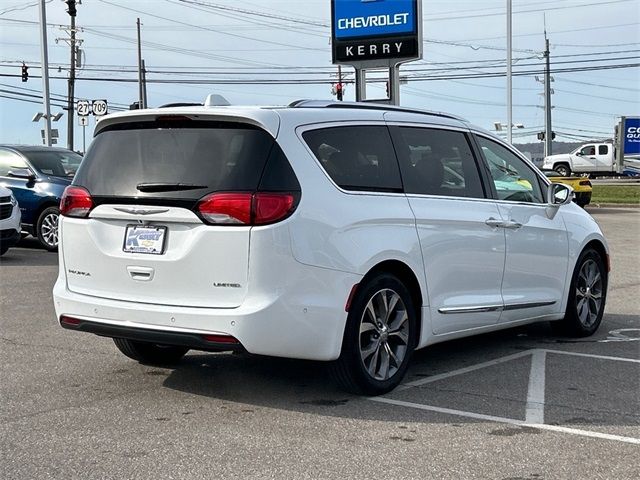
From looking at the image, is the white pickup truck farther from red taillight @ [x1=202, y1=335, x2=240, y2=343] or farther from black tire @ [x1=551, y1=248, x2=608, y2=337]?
red taillight @ [x1=202, y1=335, x2=240, y2=343]

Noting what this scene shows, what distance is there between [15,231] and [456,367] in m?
→ 8.75

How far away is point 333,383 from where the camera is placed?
6008 millimetres

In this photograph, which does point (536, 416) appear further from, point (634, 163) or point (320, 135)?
A: point (634, 163)

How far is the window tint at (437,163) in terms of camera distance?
6.24 meters

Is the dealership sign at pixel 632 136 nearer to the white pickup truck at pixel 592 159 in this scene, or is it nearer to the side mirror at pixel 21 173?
the white pickup truck at pixel 592 159

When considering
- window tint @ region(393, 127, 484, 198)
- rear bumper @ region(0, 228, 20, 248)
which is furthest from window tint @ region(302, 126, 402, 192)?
rear bumper @ region(0, 228, 20, 248)

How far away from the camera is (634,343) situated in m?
7.68

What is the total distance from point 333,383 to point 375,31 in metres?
14.7

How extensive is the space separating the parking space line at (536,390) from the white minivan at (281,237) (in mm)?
561

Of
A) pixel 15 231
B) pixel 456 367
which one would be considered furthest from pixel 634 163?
pixel 456 367

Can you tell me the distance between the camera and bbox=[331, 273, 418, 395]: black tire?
555 cm

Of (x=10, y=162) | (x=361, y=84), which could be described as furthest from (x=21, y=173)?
(x=361, y=84)

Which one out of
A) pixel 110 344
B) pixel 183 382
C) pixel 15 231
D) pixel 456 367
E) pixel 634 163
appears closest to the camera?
pixel 183 382

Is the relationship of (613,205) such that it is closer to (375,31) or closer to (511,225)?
(375,31)
